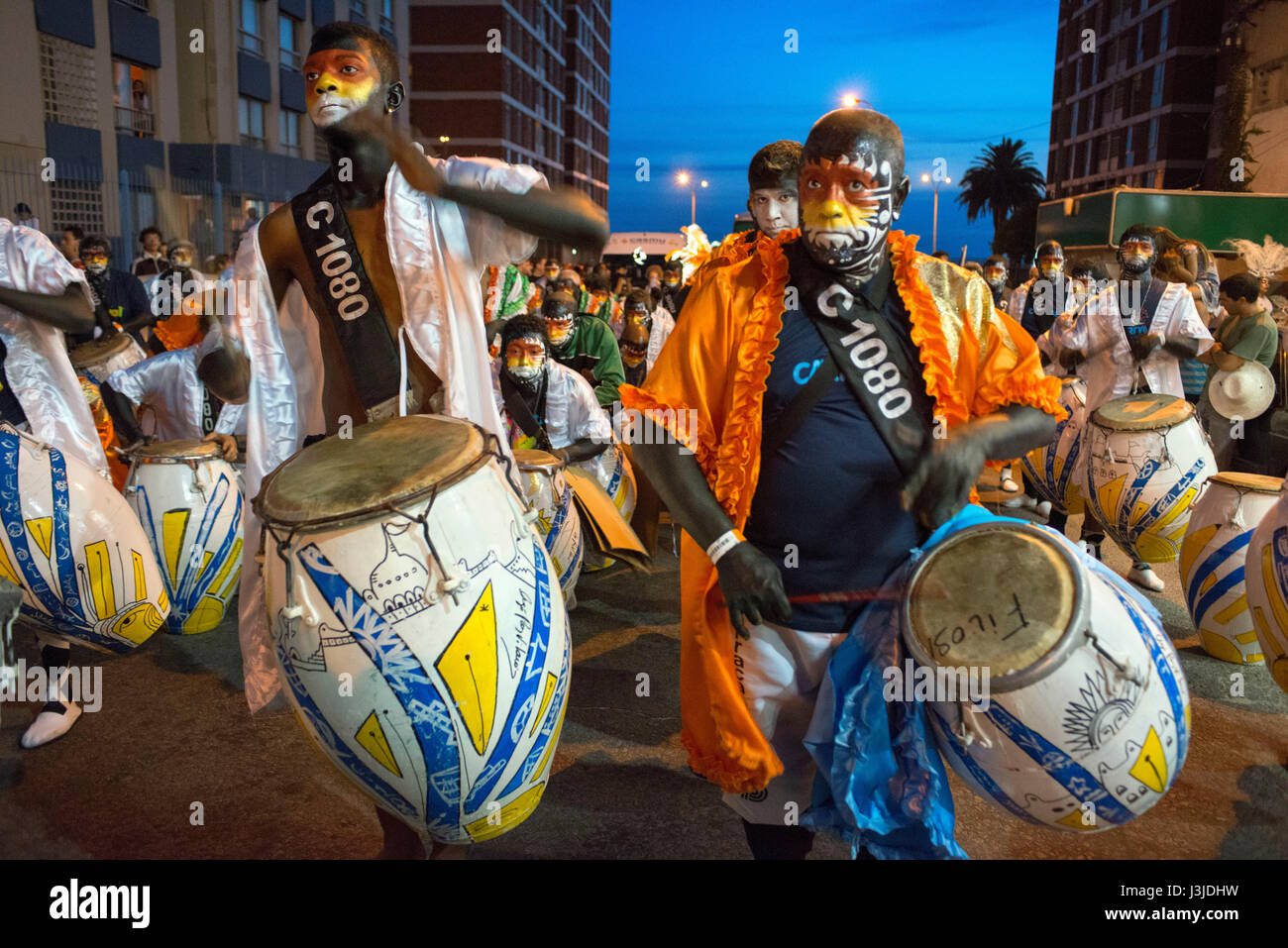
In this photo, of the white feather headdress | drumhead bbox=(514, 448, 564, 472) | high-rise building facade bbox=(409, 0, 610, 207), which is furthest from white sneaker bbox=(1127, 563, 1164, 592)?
high-rise building facade bbox=(409, 0, 610, 207)

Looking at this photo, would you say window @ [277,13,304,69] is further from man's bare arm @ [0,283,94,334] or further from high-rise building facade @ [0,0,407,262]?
man's bare arm @ [0,283,94,334]

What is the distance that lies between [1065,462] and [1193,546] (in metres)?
1.76

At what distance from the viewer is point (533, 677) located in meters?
2.31

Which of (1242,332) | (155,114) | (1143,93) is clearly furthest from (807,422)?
(1143,93)

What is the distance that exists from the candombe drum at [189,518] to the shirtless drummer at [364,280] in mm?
2346

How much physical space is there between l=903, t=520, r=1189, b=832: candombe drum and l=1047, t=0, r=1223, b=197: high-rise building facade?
140ft

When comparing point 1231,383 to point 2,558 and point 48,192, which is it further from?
point 48,192

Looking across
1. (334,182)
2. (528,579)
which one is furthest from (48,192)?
(528,579)

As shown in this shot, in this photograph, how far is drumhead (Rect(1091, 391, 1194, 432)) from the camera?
5.33 meters

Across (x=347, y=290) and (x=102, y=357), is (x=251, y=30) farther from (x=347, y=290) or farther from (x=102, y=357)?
(x=347, y=290)

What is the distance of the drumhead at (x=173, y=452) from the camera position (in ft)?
16.3

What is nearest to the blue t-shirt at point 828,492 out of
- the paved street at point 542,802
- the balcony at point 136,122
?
the paved street at point 542,802

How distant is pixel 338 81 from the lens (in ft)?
8.53
